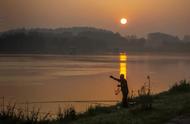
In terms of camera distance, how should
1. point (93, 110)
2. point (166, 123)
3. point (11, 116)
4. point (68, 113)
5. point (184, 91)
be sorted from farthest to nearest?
point (184, 91) → point (93, 110) → point (68, 113) → point (11, 116) → point (166, 123)

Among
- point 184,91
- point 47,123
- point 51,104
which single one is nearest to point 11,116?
point 47,123

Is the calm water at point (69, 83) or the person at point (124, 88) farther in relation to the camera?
the calm water at point (69, 83)

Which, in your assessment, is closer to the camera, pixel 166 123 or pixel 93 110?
pixel 166 123

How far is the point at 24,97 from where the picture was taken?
30.4 metres

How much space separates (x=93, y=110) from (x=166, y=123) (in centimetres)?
400

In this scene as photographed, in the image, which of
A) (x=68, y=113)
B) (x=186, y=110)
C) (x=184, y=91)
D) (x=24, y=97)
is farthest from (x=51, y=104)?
(x=186, y=110)

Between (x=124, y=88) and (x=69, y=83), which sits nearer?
(x=124, y=88)

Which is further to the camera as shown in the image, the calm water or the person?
the calm water

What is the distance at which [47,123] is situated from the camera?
10.3 meters

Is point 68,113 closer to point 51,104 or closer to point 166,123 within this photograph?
point 166,123

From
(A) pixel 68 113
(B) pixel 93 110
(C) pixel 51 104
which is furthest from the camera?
(C) pixel 51 104

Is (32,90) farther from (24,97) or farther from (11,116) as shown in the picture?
(11,116)

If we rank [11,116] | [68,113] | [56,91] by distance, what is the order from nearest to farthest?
[11,116], [68,113], [56,91]

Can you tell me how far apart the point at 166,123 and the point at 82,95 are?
918 inches
